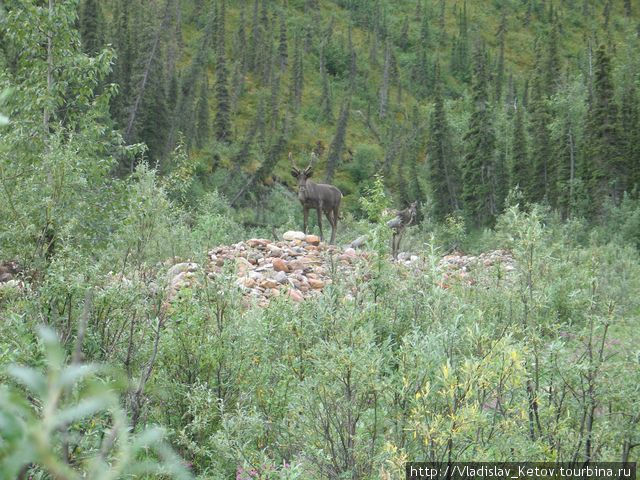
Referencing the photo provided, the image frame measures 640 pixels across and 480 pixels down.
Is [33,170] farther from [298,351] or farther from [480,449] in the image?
[480,449]

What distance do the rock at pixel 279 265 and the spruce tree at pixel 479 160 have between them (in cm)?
2891

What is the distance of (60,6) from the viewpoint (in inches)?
328

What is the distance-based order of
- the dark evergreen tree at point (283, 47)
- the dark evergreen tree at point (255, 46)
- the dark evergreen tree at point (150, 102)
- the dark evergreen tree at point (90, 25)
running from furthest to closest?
the dark evergreen tree at point (283, 47) < the dark evergreen tree at point (255, 46) < the dark evergreen tree at point (90, 25) < the dark evergreen tree at point (150, 102)

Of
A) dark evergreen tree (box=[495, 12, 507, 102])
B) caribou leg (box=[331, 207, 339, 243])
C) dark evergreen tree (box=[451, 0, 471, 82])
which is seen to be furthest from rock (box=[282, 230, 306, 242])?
dark evergreen tree (box=[451, 0, 471, 82])

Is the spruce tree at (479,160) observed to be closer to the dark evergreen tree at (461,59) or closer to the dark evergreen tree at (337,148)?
the dark evergreen tree at (337,148)

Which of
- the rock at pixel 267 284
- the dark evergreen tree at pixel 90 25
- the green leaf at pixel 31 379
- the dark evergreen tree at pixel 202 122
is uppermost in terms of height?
the green leaf at pixel 31 379

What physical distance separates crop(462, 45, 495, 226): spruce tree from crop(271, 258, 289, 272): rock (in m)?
28.9

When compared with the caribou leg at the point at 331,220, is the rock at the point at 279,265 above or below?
above

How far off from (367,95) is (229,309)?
7162 centimetres

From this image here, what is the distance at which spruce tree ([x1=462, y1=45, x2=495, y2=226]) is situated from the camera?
134 ft

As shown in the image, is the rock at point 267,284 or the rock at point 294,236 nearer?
the rock at point 267,284

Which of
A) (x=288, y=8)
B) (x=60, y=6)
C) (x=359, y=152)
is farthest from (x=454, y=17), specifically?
(x=60, y=6)

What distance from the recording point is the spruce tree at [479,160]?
134ft

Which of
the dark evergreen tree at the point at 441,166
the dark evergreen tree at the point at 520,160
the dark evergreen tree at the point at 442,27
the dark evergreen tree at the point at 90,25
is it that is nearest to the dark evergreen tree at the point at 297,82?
the dark evergreen tree at the point at 441,166
